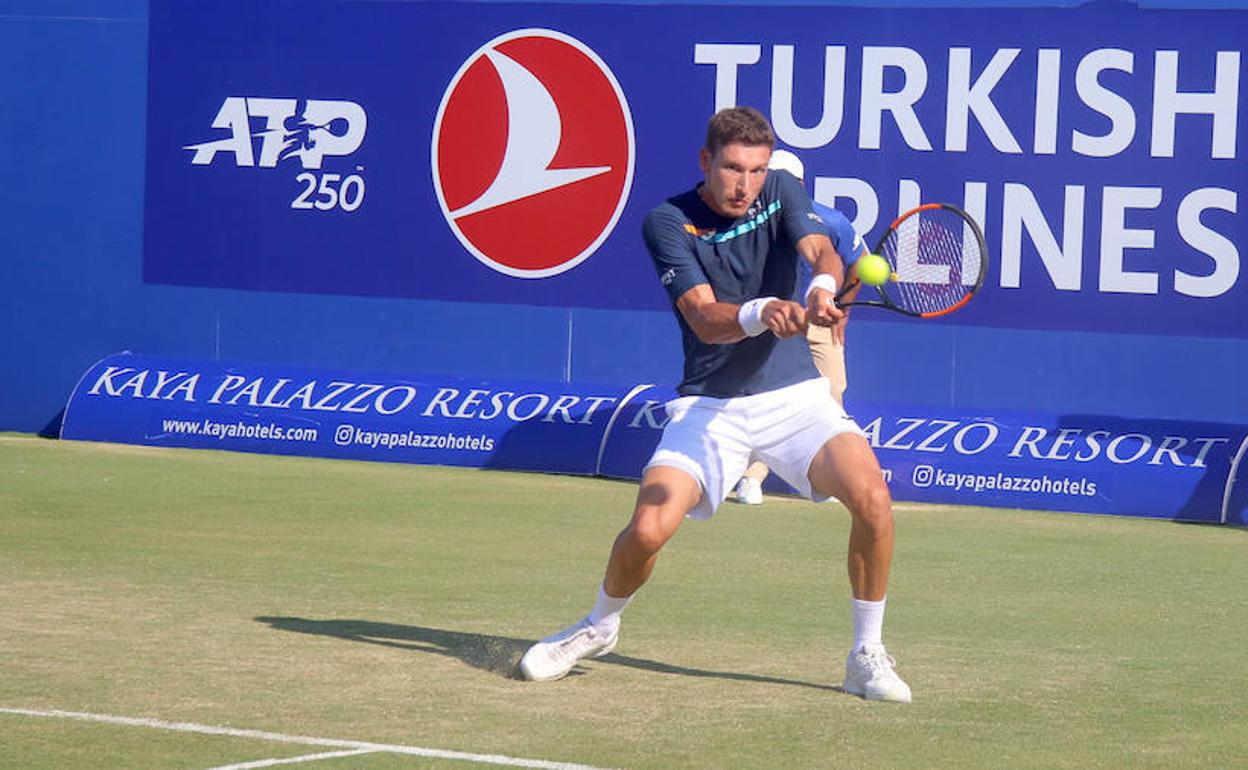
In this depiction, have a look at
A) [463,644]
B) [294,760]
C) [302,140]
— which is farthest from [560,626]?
[302,140]

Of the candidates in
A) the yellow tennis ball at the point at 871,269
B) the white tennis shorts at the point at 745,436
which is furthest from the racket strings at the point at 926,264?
the white tennis shorts at the point at 745,436

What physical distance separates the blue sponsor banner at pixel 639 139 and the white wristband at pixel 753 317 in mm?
7358

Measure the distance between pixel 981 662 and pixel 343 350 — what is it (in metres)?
8.36

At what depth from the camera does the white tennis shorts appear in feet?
22.7

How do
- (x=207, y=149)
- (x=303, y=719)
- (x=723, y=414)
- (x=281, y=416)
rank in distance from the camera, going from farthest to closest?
(x=207, y=149)
(x=281, y=416)
(x=723, y=414)
(x=303, y=719)

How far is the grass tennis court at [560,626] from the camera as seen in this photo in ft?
19.8

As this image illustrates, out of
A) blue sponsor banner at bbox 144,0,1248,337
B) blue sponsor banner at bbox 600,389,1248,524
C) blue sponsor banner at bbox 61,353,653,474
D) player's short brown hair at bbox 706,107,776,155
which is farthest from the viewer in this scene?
blue sponsor banner at bbox 61,353,653,474

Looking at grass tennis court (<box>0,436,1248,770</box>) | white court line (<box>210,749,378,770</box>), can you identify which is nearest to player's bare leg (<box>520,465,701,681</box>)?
grass tennis court (<box>0,436,1248,770</box>)

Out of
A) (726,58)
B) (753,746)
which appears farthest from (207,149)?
(753,746)

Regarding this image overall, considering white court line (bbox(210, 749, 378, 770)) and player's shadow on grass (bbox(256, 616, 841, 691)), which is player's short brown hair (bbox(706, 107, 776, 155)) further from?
white court line (bbox(210, 749, 378, 770))

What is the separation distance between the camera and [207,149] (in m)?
15.4

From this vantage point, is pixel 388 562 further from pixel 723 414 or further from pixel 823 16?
pixel 823 16

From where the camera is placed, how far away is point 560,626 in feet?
26.5

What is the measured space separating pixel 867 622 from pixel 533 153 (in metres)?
8.36
